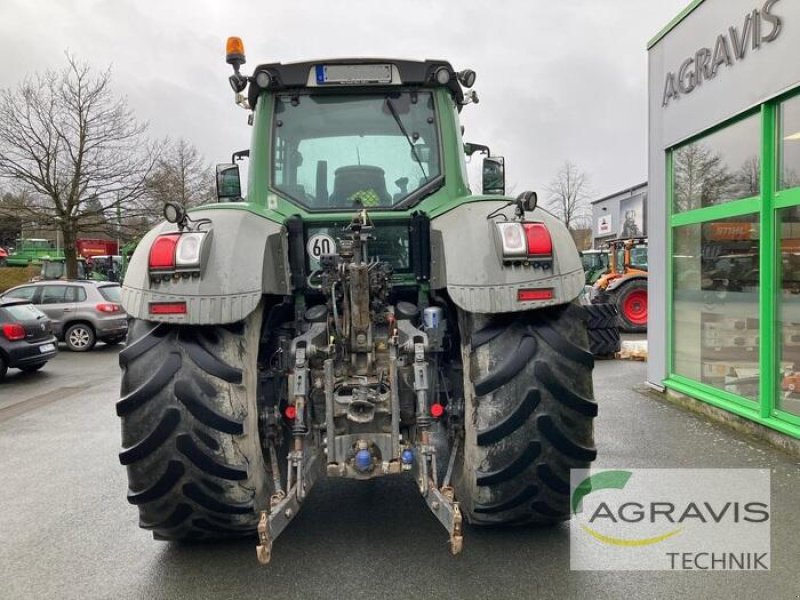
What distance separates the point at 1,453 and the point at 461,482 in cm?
498

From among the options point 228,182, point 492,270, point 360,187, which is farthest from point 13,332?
point 492,270

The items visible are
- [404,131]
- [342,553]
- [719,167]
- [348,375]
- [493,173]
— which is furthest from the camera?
[719,167]

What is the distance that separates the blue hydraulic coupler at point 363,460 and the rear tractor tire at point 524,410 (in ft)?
1.66

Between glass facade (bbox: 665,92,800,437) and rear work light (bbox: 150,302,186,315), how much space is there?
16.0ft

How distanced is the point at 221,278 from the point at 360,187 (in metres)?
1.33

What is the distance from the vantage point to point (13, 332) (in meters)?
10.7

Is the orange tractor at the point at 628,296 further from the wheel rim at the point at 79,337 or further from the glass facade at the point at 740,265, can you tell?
the wheel rim at the point at 79,337

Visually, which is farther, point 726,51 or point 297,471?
point 726,51

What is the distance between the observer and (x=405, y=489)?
449 centimetres

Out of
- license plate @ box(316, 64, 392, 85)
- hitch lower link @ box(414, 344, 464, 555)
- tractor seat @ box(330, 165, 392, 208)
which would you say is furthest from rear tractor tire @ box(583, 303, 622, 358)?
hitch lower link @ box(414, 344, 464, 555)

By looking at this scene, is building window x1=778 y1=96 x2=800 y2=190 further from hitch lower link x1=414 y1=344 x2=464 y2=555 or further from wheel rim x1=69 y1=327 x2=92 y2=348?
wheel rim x1=69 y1=327 x2=92 y2=348

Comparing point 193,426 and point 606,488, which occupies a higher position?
point 193,426

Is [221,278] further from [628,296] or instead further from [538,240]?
[628,296]

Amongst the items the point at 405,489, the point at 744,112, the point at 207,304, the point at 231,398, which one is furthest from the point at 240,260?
the point at 744,112
